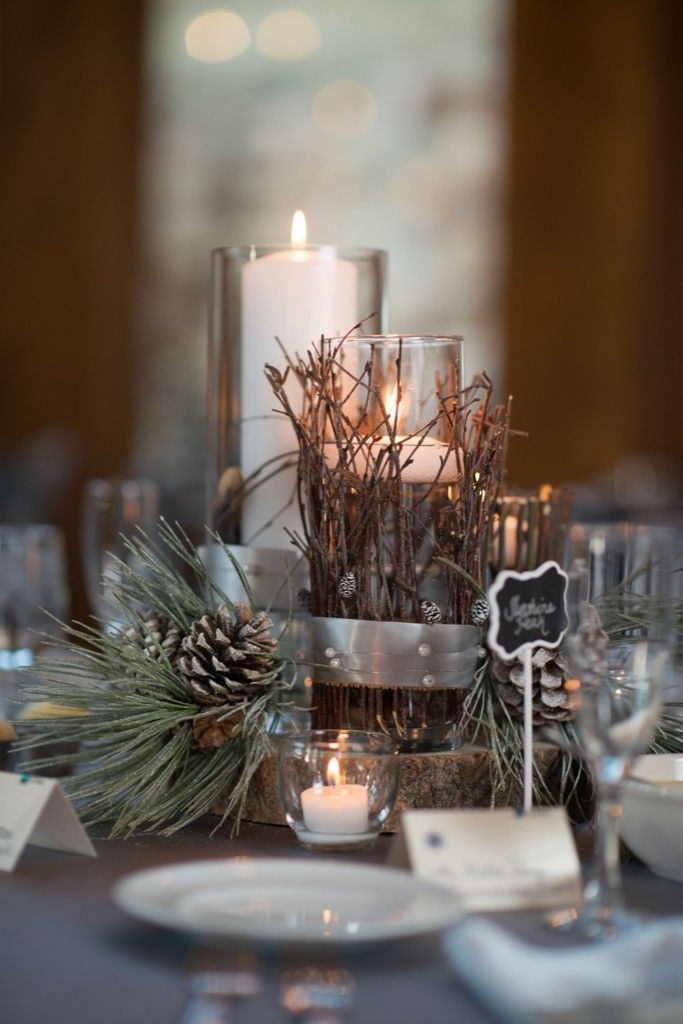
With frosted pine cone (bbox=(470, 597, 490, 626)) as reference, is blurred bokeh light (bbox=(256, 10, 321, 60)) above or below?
above

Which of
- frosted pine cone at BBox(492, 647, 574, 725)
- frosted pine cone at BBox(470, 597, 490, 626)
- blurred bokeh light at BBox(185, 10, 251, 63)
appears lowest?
frosted pine cone at BBox(492, 647, 574, 725)

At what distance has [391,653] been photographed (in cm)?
91

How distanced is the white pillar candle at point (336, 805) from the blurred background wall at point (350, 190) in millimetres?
4379

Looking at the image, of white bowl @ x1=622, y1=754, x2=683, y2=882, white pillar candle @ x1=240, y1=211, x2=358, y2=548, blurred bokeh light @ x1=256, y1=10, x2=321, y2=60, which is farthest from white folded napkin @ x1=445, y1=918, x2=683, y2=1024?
blurred bokeh light @ x1=256, y1=10, x2=321, y2=60

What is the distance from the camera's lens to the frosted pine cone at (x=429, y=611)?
0.92 m

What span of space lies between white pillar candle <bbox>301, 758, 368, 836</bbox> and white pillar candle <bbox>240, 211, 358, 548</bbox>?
295mm

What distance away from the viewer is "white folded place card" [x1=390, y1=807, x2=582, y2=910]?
2.32 ft

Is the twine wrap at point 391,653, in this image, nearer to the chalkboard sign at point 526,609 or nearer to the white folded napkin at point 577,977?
the chalkboard sign at point 526,609

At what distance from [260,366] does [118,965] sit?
0.60 m

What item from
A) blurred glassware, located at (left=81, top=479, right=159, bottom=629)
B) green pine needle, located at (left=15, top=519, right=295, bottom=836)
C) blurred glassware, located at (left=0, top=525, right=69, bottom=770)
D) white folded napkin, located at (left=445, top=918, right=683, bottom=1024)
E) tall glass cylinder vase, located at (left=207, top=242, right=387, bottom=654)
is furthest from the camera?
blurred glassware, located at (left=81, top=479, right=159, bottom=629)

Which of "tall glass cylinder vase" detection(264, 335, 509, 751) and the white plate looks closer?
the white plate

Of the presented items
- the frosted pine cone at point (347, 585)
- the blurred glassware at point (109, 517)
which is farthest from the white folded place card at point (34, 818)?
the blurred glassware at point (109, 517)

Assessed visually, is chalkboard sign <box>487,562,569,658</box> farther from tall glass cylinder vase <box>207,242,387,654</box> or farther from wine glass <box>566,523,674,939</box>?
tall glass cylinder vase <box>207,242,387,654</box>

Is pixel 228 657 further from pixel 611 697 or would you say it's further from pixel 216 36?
pixel 216 36
